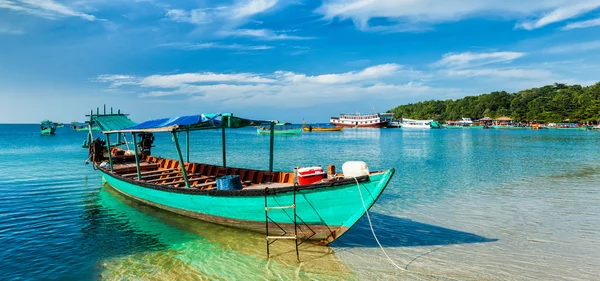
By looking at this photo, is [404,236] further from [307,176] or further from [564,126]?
[564,126]

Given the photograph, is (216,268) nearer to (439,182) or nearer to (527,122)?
(439,182)

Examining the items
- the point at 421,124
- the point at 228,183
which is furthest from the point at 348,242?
the point at 421,124

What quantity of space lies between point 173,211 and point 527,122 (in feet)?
412

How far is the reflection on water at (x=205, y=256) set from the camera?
8.35m

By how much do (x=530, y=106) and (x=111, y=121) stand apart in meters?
124

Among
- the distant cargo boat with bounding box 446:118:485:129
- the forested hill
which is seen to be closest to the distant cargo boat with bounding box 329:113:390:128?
the distant cargo boat with bounding box 446:118:485:129

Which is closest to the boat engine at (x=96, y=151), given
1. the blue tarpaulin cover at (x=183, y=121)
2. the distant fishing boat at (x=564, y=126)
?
the blue tarpaulin cover at (x=183, y=121)

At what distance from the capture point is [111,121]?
2417 centimetres

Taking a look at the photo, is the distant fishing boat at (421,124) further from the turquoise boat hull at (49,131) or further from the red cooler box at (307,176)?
the red cooler box at (307,176)

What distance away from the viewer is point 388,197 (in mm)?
16062

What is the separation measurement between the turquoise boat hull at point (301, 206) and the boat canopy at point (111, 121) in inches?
535

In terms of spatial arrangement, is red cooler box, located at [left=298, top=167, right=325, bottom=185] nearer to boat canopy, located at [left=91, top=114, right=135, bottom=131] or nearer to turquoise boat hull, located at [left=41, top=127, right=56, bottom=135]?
boat canopy, located at [left=91, top=114, right=135, bottom=131]

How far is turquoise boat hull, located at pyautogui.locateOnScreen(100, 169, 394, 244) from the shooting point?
8539 millimetres

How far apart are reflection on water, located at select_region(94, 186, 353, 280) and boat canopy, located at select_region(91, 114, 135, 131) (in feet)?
38.5
